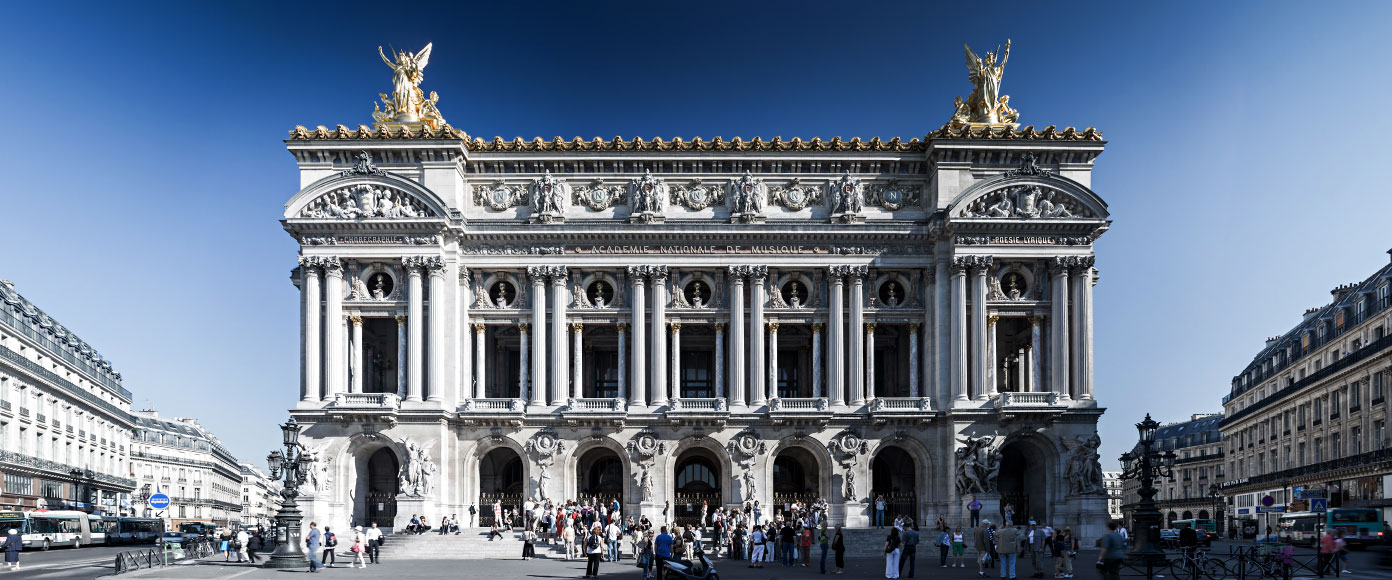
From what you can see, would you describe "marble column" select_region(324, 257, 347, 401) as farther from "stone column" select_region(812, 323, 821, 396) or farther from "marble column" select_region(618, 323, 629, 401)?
"stone column" select_region(812, 323, 821, 396)

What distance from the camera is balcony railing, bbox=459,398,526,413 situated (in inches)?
2302

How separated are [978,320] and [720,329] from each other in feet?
39.1

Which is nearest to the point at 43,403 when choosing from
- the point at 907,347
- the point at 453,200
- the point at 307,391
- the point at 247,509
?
the point at 307,391

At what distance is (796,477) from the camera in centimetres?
6225

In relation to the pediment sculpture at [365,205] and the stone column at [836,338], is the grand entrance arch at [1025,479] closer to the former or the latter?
the stone column at [836,338]

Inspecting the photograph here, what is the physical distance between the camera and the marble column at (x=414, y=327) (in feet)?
190

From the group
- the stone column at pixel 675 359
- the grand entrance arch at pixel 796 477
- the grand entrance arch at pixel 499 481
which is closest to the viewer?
the stone column at pixel 675 359

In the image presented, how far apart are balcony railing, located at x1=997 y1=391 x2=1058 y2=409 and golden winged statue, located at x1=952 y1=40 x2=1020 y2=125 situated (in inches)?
508

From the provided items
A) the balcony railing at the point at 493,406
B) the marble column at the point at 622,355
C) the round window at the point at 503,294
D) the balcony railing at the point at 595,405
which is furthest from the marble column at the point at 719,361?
the round window at the point at 503,294

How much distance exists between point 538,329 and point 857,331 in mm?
14894

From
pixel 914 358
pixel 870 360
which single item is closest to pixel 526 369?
pixel 870 360

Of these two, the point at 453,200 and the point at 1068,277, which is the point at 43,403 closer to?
the point at 453,200

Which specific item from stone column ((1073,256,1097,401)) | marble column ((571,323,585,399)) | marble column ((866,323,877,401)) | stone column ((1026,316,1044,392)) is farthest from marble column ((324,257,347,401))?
stone column ((1073,256,1097,401))

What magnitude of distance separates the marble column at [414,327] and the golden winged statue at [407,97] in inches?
285
